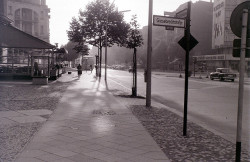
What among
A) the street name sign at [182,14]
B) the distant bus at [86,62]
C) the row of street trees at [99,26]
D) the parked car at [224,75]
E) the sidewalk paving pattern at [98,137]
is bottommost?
the sidewalk paving pattern at [98,137]

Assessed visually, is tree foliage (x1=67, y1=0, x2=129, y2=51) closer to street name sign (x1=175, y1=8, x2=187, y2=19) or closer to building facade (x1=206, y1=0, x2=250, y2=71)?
street name sign (x1=175, y1=8, x2=187, y2=19)

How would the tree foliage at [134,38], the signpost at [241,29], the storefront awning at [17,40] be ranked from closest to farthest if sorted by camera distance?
the signpost at [241,29], the tree foliage at [134,38], the storefront awning at [17,40]

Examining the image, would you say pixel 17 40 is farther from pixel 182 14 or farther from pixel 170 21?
pixel 182 14

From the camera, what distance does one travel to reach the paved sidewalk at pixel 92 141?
540 centimetres

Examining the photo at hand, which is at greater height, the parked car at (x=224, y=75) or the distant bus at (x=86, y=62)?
the distant bus at (x=86, y=62)

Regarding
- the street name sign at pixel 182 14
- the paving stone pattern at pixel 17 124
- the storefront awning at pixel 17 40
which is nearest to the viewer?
the paving stone pattern at pixel 17 124

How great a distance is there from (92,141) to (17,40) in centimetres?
2095

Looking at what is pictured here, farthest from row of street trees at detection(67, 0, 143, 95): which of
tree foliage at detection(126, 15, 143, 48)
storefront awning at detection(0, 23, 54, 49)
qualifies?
tree foliage at detection(126, 15, 143, 48)

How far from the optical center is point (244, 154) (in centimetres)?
595

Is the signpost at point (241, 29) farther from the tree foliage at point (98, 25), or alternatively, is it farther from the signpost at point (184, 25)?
the tree foliage at point (98, 25)

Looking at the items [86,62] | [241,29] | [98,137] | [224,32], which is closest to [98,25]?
[98,137]

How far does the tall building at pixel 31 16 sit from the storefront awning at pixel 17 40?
183ft

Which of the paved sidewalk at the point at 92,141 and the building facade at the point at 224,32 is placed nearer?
the paved sidewalk at the point at 92,141

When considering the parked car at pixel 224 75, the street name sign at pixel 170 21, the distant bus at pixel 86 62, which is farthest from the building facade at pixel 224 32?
the street name sign at pixel 170 21
